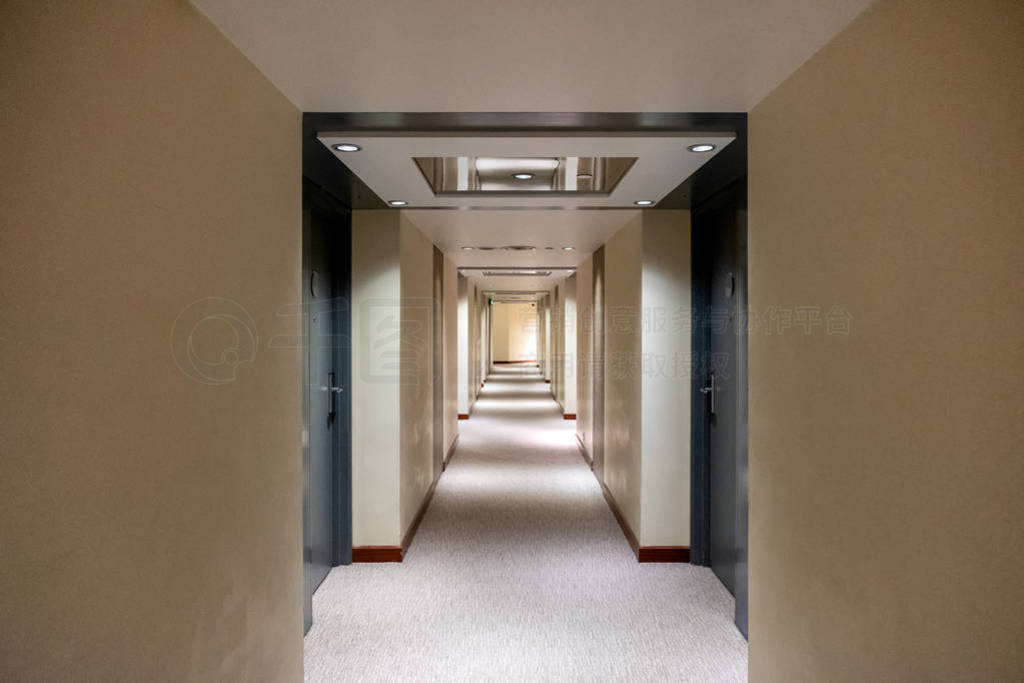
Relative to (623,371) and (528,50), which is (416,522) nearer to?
(623,371)

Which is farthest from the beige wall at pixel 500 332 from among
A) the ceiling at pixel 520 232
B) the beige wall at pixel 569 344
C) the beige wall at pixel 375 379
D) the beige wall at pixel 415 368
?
the beige wall at pixel 375 379

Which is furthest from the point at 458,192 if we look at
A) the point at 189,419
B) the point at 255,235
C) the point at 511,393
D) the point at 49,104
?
the point at 511,393

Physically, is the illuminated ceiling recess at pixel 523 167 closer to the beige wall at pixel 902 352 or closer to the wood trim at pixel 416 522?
the beige wall at pixel 902 352

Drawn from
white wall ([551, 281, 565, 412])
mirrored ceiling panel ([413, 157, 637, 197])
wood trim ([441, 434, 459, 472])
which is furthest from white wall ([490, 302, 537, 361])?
mirrored ceiling panel ([413, 157, 637, 197])

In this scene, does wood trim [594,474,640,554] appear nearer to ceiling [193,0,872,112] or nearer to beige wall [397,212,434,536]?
beige wall [397,212,434,536]

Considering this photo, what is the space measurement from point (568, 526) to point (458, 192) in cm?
264

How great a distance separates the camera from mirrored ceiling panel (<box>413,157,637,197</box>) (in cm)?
331

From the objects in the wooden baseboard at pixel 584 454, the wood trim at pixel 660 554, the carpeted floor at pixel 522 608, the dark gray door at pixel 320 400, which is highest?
the dark gray door at pixel 320 400

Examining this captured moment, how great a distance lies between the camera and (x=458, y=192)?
343cm

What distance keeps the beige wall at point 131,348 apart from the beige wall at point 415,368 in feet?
6.94

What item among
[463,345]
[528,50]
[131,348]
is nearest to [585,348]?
[463,345]

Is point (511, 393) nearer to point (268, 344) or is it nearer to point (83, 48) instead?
point (268, 344)

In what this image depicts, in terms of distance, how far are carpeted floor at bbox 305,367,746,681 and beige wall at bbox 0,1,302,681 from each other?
1.14 metres

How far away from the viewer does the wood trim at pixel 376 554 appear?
395 centimetres
